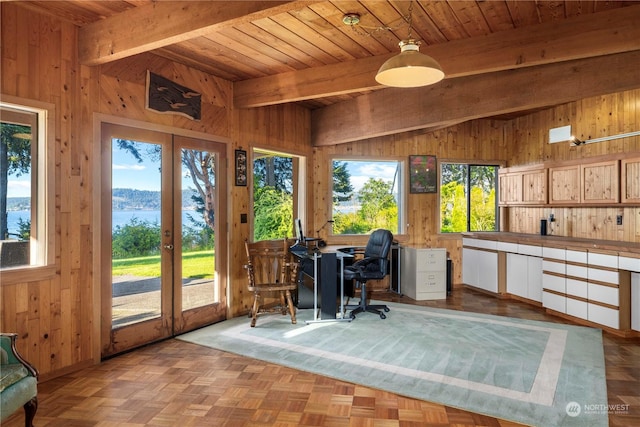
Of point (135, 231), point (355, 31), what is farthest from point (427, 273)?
point (135, 231)

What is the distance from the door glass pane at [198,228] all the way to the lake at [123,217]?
2 cm

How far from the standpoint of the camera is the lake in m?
3.09

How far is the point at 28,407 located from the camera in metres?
2.30

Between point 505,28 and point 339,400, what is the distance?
10.5 feet

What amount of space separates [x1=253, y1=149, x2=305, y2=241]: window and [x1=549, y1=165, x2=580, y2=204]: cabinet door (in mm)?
3478

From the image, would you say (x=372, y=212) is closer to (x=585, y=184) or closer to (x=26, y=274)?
(x=585, y=184)

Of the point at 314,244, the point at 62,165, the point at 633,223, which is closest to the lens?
the point at 62,165

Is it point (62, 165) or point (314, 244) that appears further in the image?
point (314, 244)

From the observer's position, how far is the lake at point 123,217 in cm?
309

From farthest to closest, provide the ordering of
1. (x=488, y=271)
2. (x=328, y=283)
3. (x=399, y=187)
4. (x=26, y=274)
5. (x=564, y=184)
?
(x=399, y=187) → (x=488, y=271) → (x=564, y=184) → (x=328, y=283) → (x=26, y=274)

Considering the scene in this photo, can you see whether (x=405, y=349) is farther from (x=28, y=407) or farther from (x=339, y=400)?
(x=28, y=407)

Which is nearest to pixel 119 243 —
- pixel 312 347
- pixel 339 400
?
pixel 312 347

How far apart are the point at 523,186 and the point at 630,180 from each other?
1657 millimetres

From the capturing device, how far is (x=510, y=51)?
3.51 m
